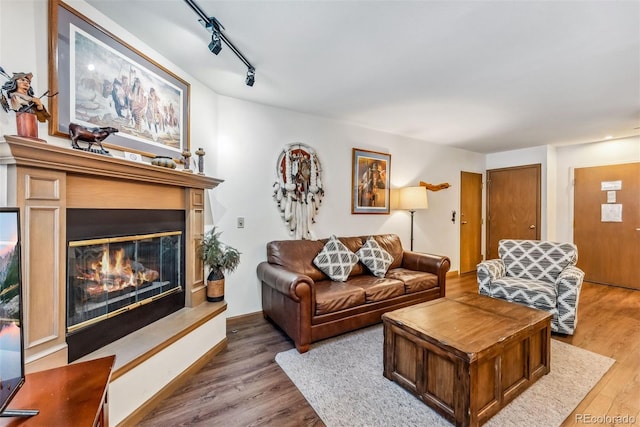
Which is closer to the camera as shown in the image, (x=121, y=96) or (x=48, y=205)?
(x=48, y=205)

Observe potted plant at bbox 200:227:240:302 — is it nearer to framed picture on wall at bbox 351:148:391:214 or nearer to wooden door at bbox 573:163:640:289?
framed picture on wall at bbox 351:148:391:214

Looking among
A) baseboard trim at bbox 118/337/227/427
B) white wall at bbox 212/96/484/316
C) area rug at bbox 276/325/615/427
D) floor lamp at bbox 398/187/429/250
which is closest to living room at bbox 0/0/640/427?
white wall at bbox 212/96/484/316

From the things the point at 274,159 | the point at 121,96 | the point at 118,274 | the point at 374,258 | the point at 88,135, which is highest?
the point at 121,96

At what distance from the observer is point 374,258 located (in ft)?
10.5

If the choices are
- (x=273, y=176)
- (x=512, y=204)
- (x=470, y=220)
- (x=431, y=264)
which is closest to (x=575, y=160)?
(x=512, y=204)

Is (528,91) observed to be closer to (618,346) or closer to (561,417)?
(618,346)

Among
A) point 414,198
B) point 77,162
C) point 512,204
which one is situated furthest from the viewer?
point 512,204

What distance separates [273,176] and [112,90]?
1672mm

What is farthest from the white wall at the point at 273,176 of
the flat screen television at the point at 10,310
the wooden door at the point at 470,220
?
the flat screen television at the point at 10,310

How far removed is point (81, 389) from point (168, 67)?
2253 mm

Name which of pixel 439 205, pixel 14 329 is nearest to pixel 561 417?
pixel 14 329

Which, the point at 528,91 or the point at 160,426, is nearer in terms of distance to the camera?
the point at 160,426

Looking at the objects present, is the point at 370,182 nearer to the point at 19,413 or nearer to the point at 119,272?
the point at 119,272

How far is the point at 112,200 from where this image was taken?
1671 millimetres
